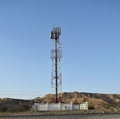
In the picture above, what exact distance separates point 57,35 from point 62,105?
16343 mm

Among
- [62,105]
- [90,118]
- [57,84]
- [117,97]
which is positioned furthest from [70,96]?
[90,118]

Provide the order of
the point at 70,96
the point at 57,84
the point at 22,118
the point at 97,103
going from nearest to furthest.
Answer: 1. the point at 22,118
2. the point at 57,84
3. the point at 97,103
4. the point at 70,96

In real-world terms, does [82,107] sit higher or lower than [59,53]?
lower

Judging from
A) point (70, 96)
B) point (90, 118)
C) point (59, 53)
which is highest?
point (59, 53)

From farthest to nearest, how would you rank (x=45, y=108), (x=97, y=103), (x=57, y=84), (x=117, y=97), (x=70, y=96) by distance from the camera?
1. (x=117, y=97)
2. (x=70, y=96)
3. (x=97, y=103)
4. (x=57, y=84)
5. (x=45, y=108)

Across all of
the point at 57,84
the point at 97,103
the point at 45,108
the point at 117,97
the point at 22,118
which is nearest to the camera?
the point at 22,118

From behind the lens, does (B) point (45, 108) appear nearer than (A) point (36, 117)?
No

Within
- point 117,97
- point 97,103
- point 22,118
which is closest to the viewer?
point 22,118

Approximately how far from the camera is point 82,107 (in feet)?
200

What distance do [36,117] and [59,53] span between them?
32.7m

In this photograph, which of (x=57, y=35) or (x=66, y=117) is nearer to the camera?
(x=66, y=117)

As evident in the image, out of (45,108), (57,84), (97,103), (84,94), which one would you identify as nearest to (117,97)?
(84,94)

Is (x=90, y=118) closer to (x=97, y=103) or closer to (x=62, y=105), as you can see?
(x=62, y=105)

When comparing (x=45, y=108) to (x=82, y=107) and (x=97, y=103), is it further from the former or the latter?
(x=97, y=103)
